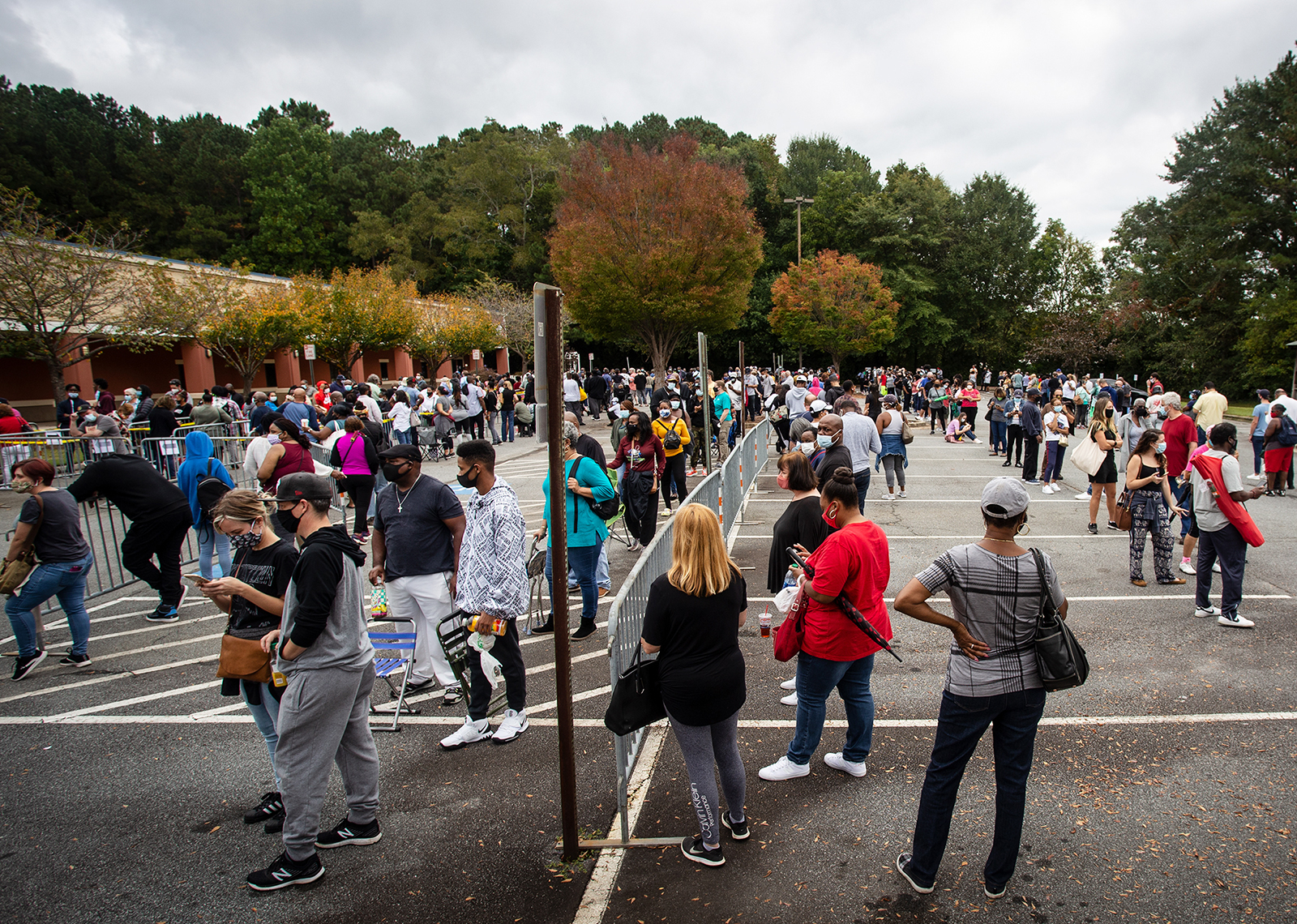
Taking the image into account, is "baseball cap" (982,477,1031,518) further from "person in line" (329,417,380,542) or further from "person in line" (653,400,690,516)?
"person in line" (329,417,380,542)

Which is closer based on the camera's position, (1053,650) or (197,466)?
(1053,650)

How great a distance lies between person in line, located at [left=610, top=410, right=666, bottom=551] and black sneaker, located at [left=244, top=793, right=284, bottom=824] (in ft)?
16.4

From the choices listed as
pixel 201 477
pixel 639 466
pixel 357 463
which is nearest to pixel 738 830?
pixel 639 466

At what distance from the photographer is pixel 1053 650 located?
3.00 meters

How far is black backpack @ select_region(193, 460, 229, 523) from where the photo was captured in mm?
7117

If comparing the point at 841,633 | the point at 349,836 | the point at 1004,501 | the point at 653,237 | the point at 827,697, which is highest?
the point at 653,237

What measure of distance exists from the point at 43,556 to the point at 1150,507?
34.1 feet

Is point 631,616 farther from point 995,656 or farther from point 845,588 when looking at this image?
point 995,656

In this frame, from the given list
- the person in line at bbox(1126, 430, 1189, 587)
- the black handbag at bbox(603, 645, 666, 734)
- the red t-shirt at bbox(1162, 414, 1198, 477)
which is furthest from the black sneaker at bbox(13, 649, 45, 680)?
the red t-shirt at bbox(1162, 414, 1198, 477)

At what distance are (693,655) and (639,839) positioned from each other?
116cm

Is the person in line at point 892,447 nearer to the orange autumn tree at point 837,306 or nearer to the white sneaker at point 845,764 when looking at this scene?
the white sneaker at point 845,764

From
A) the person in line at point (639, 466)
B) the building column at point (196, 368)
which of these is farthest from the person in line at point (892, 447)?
the building column at point (196, 368)

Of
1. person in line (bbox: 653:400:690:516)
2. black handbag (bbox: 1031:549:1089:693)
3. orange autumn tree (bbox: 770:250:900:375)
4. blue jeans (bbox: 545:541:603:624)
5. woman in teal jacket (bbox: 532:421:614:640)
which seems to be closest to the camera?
black handbag (bbox: 1031:549:1089:693)

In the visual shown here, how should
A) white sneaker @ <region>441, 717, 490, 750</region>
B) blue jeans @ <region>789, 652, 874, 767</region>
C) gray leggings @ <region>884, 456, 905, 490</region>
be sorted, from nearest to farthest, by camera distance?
blue jeans @ <region>789, 652, 874, 767</region>, white sneaker @ <region>441, 717, 490, 750</region>, gray leggings @ <region>884, 456, 905, 490</region>
